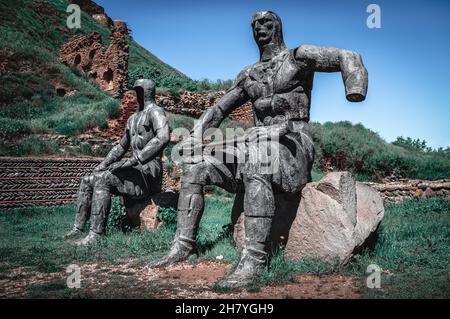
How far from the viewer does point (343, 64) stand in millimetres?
3354

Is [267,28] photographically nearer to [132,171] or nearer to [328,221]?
[328,221]

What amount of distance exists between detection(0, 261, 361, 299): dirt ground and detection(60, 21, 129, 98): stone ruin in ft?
66.9

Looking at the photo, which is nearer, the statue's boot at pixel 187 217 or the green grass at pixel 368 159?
the statue's boot at pixel 187 217

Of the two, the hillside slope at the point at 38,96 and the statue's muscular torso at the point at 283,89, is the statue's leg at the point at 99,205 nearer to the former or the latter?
the statue's muscular torso at the point at 283,89

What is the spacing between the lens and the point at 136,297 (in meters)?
2.68

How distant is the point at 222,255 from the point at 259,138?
127 centimetres

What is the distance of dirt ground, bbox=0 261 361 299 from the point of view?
2752 mm

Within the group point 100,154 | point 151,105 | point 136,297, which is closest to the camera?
point 136,297

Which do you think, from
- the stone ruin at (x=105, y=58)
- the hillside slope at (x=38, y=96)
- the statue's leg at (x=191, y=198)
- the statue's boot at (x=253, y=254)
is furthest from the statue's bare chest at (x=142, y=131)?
the stone ruin at (x=105, y=58)

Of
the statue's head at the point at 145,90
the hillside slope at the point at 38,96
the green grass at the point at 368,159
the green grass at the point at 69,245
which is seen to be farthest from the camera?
the green grass at the point at 368,159

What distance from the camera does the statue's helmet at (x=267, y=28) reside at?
152 inches

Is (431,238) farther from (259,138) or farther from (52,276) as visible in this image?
(52,276)

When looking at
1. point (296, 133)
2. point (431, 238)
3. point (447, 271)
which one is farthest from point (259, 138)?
point (431, 238)

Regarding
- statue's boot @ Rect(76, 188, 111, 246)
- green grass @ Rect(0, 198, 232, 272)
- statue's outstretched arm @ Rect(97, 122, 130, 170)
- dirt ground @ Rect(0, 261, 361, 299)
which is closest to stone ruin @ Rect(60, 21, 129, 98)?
green grass @ Rect(0, 198, 232, 272)
